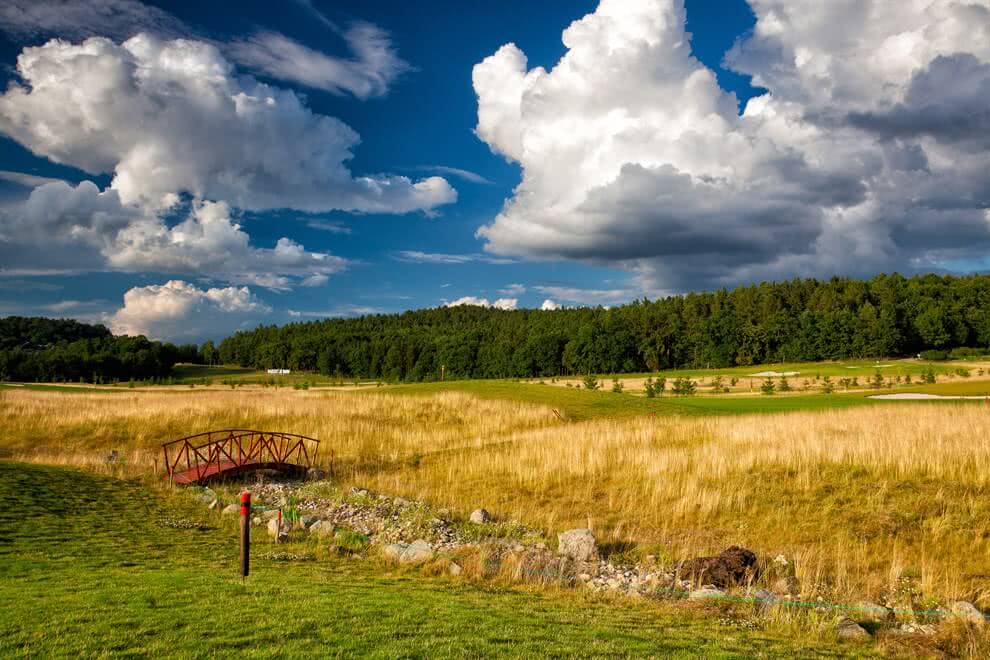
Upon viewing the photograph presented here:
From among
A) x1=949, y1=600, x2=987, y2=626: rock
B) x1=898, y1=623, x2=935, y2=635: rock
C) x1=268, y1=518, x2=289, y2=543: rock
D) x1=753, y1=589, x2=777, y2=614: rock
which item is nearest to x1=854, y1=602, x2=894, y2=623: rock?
x1=898, y1=623, x2=935, y2=635: rock

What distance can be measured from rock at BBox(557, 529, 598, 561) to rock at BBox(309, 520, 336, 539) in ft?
17.4

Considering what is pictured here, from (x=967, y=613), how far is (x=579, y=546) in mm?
6391

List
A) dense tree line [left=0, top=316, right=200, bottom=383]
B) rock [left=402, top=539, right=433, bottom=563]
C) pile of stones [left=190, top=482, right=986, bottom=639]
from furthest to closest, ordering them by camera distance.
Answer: dense tree line [left=0, top=316, right=200, bottom=383], rock [left=402, top=539, right=433, bottom=563], pile of stones [left=190, top=482, right=986, bottom=639]

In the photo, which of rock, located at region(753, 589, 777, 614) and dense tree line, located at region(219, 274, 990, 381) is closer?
rock, located at region(753, 589, 777, 614)

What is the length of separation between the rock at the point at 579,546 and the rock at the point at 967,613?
19.3 ft

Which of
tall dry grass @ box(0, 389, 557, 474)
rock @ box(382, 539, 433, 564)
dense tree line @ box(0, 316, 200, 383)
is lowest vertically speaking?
rock @ box(382, 539, 433, 564)

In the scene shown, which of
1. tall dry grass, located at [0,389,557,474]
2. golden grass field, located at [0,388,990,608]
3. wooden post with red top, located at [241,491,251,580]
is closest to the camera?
wooden post with red top, located at [241,491,251,580]

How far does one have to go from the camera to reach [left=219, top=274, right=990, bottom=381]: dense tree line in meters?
102

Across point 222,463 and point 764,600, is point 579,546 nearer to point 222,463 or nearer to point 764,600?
point 764,600

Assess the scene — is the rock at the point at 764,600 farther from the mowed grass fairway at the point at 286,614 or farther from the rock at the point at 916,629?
the rock at the point at 916,629

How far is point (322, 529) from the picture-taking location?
14.1 m

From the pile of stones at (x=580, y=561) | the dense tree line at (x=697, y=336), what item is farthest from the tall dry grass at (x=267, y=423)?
the dense tree line at (x=697, y=336)

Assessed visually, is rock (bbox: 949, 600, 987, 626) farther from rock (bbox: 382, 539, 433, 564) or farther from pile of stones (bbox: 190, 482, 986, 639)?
rock (bbox: 382, 539, 433, 564)

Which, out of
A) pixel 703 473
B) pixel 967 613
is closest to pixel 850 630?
pixel 967 613
